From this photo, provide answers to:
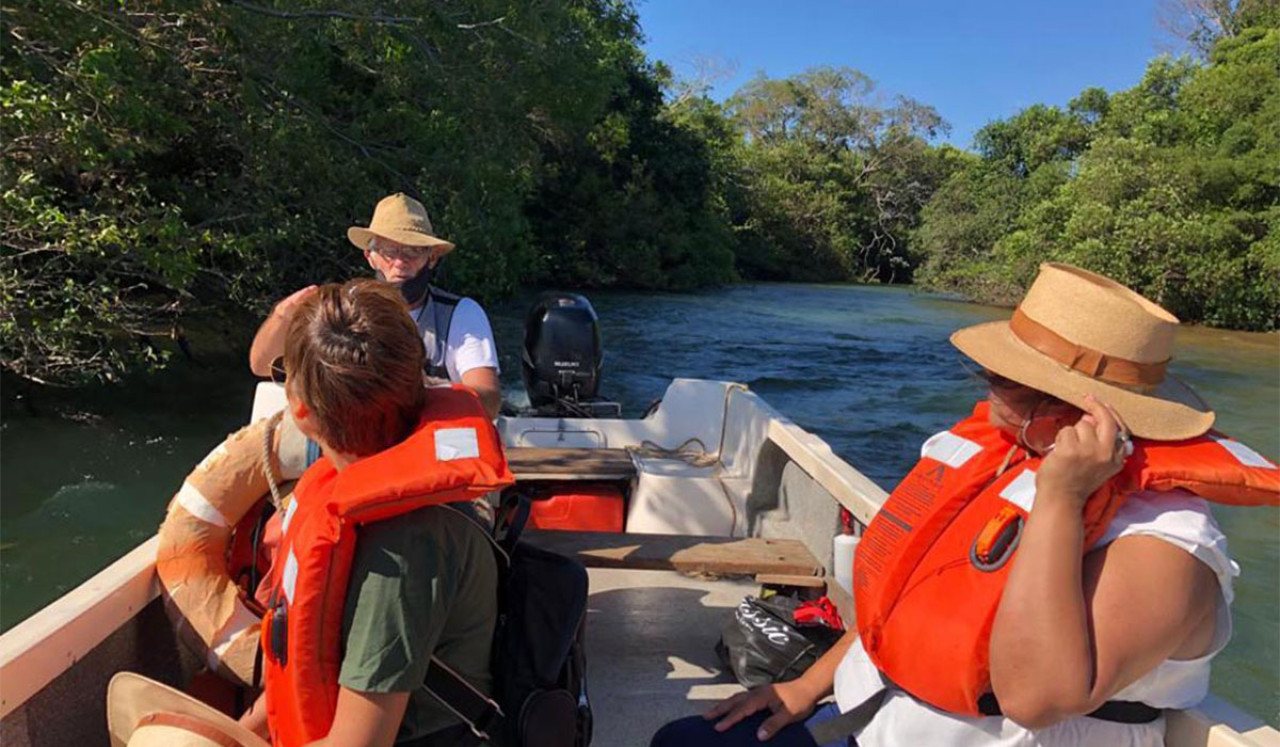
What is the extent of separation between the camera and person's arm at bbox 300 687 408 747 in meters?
1.24

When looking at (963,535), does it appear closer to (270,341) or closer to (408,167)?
(270,341)

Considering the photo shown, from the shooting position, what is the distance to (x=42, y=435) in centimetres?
701

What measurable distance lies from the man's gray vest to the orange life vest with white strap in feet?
4.73

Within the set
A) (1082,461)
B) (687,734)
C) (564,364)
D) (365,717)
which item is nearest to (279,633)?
(365,717)

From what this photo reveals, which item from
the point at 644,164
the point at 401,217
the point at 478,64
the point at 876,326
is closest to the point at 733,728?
the point at 401,217

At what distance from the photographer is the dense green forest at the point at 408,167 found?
5555mm

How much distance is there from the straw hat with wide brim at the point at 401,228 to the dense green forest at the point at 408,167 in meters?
3.36

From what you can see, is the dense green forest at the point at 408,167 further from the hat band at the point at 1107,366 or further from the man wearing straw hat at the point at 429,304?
the hat band at the point at 1107,366

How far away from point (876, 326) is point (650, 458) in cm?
1517

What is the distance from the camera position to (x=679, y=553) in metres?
2.69

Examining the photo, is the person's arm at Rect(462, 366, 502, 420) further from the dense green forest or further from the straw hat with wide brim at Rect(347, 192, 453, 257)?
the dense green forest

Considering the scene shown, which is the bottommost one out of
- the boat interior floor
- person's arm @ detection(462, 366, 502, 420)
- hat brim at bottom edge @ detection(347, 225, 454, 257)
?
the boat interior floor

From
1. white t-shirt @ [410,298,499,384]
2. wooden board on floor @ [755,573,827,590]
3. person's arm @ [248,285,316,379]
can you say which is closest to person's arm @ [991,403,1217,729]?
wooden board on floor @ [755,573,827,590]

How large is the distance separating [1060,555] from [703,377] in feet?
36.6
